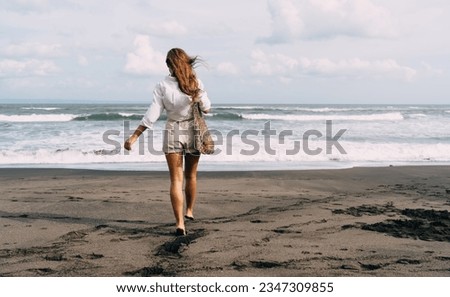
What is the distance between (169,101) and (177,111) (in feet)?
0.45

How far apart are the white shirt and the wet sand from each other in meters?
1.16

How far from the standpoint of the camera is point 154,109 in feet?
14.9

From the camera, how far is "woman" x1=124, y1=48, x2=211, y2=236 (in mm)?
4531

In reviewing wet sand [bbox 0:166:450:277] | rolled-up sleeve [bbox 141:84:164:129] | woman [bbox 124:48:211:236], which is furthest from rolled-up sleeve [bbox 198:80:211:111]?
wet sand [bbox 0:166:450:277]

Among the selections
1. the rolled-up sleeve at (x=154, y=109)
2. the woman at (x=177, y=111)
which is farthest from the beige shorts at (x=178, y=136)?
the rolled-up sleeve at (x=154, y=109)

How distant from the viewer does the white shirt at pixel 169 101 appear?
4547 millimetres

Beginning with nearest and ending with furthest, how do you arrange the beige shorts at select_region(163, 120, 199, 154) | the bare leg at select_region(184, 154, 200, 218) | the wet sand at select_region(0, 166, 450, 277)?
the wet sand at select_region(0, 166, 450, 277), the beige shorts at select_region(163, 120, 199, 154), the bare leg at select_region(184, 154, 200, 218)

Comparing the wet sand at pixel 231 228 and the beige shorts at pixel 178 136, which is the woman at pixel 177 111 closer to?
the beige shorts at pixel 178 136

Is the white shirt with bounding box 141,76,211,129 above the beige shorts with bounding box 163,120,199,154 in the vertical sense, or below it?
above

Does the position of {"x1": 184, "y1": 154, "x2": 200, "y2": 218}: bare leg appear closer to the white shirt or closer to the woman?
the woman

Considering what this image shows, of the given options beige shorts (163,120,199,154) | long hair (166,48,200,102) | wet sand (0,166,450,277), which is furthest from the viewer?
beige shorts (163,120,199,154)

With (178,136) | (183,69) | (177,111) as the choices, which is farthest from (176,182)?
(183,69)

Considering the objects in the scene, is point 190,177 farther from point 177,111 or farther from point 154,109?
point 154,109

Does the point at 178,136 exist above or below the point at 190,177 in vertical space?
above
